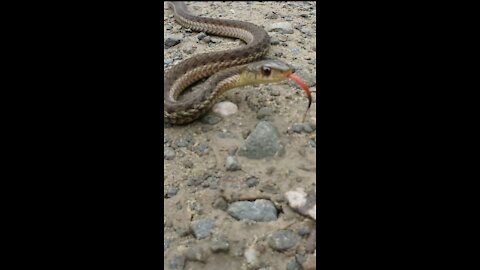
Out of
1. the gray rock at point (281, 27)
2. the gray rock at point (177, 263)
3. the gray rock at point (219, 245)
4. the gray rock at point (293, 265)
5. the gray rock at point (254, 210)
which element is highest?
the gray rock at point (281, 27)

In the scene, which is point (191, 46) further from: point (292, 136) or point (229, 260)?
point (229, 260)

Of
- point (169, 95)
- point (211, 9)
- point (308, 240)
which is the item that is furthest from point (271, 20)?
point (308, 240)

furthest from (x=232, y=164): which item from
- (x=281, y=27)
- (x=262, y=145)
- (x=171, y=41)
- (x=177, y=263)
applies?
(x=281, y=27)

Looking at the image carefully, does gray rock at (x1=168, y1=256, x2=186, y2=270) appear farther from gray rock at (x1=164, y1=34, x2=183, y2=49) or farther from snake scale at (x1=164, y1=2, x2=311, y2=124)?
gray rock at (x1=164, y1=34, x2=183, y2=49)

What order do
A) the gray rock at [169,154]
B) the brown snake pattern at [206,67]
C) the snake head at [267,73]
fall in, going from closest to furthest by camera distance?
the gray rock at [169,154], the brown snake pattern at [206,67], the snake head at [267,73]

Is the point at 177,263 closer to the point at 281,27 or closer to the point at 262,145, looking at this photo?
the point at 262,145

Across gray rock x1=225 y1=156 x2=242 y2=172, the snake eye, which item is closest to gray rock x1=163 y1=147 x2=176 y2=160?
gray rock x1=225 y1=156 x2=242 y2=172

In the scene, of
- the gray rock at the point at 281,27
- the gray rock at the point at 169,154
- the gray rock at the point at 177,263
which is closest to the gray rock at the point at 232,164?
the gray rock at the point at 169,154

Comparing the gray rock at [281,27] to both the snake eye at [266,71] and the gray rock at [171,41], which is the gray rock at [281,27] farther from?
the snake eye at [266,71]
